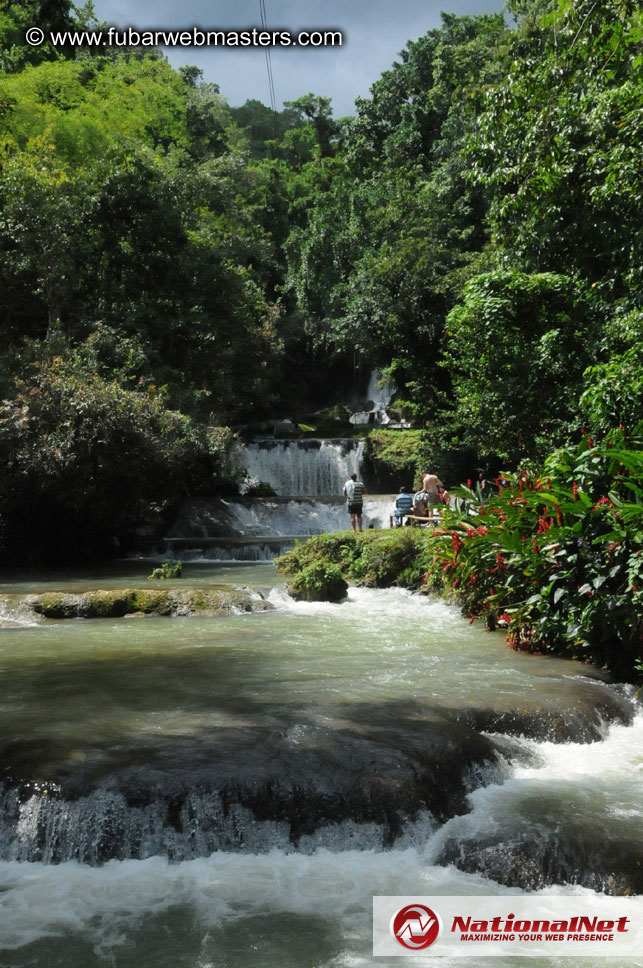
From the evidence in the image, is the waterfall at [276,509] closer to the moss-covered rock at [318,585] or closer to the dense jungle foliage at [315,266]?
the dense jungle foliage at [315,266]

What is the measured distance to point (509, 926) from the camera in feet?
14.2

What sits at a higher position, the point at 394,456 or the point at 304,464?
the point at 394,456

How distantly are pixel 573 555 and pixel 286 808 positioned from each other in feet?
15.4

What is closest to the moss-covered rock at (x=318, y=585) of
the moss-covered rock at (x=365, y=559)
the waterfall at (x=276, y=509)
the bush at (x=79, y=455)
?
the moss-covered rock at (x=365, y=559)

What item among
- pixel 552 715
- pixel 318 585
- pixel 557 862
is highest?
pixel 318 585

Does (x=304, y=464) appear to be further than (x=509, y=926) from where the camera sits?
Yes

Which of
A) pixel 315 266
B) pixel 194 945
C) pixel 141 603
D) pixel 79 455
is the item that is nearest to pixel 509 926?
pixel 194 945

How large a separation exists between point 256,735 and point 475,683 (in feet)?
8.69

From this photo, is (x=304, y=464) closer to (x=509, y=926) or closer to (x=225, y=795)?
(x=225, y=795)

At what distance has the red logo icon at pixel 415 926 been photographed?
13.9 ft

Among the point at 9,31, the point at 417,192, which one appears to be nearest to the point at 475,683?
the point at 417,192

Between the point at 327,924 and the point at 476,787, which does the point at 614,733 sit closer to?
the point at 476,787

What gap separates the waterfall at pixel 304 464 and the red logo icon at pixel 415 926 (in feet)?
77.3

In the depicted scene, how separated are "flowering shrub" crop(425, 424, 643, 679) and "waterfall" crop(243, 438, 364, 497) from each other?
17485 millimetres
